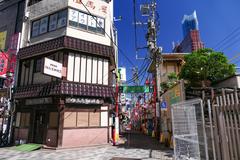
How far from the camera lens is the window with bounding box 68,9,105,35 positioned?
47.8 ft

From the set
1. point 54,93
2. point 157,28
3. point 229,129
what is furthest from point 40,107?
point 157,28

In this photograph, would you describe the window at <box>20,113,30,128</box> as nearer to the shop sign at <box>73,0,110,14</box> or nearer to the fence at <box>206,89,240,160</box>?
the shop sign at <box>73,0,110,14</box>

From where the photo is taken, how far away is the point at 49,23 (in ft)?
50.5

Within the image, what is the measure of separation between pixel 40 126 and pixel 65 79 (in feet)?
14.3

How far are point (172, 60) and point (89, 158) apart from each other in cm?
2316

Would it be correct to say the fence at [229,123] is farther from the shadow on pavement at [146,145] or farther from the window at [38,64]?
the window at [38,64]

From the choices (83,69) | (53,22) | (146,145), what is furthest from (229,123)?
(53,22)

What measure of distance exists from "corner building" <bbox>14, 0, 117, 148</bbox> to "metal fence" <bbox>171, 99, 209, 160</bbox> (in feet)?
25.9

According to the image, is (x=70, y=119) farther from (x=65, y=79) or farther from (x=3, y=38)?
(x=3, y=38)

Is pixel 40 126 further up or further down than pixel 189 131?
further down

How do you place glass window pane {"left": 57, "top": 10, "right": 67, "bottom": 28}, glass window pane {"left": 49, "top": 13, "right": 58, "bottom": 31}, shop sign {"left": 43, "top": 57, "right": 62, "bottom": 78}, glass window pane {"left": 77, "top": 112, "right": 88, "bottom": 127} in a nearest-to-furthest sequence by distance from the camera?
1. shop sign {"left": 43, "top": 57, "right": 62, "bottom": 78}
2. glass window pane {"left": 77, "top": 112, "right": 88, "bottom": 127}
3. glass window pane {"left": 57, "top": 10, "right": 67, "bottom": 28}
4. glass window pane {"left": 49, "top": 13, "right": 58, "bottom": 31}

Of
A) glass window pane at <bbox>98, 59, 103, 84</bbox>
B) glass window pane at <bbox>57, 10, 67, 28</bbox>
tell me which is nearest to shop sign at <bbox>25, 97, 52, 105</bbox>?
glass window pane at <bbox>98, 59, 103, 84</bbox>

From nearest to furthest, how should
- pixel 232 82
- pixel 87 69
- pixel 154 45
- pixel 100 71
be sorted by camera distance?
1. pixel 232 82
2. pixel 87 69
3. pixel 100 71
4. pixel 154 45

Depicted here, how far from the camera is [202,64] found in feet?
50.0
